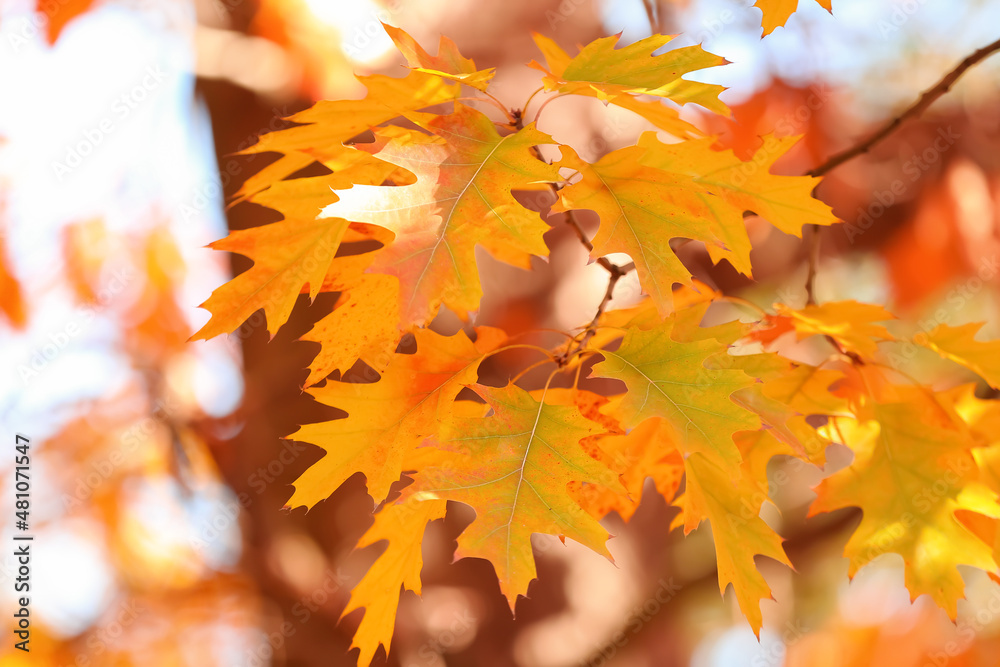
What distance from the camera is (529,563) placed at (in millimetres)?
611

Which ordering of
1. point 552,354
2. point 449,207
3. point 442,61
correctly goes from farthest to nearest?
1. point 552,354
2. point 442,61
3. point 449,207

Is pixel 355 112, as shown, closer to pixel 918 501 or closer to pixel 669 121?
pixel 669 121

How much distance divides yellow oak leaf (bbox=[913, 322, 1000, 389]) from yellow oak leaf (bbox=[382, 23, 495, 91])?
71cm

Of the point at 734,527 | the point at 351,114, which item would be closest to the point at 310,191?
the point at 351,114

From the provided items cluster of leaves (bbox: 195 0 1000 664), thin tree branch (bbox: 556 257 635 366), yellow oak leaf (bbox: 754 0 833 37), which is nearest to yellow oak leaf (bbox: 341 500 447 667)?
cluster of leaves (bbox: 195 0 1000 664)

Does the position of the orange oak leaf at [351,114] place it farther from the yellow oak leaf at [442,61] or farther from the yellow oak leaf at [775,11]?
the yellow oak leaf at [775,11]

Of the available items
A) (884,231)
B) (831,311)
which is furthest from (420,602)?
(884,231)

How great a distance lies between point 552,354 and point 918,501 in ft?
1.64

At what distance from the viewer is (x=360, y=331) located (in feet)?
2.03

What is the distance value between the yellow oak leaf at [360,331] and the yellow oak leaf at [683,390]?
0.22 m

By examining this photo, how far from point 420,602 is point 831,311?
96 centimetres

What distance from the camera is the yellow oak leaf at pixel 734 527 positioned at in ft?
2.20

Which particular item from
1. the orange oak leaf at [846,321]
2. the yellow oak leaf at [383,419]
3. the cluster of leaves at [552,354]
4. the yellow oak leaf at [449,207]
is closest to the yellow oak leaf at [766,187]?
the cluster of leaves at [552,354]

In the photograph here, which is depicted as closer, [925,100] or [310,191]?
[310,191]
